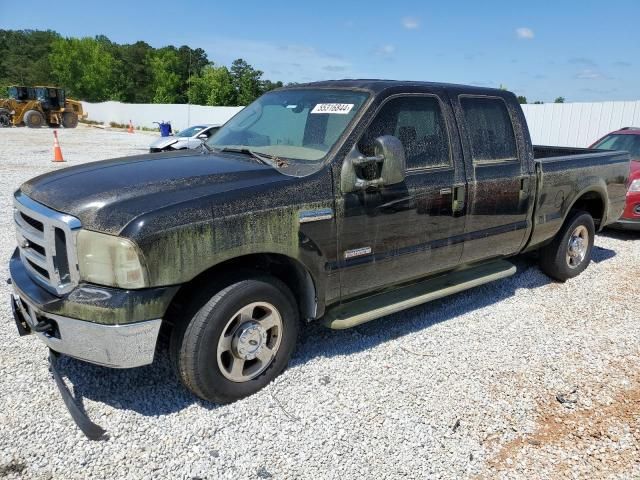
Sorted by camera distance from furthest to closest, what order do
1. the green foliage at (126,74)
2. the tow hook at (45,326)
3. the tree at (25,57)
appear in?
the tree at (25,57) → the green foliage at (126,74) → the tow hook at (45,326)

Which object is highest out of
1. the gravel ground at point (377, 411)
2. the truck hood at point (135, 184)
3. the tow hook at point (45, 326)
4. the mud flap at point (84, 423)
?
the truck hood at point (135, 184)

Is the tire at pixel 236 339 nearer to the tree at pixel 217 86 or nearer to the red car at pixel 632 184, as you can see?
the red car at pixel 632 184

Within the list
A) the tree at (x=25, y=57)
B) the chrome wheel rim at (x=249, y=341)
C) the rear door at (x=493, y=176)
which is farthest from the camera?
the tree at (x=25, y=57)

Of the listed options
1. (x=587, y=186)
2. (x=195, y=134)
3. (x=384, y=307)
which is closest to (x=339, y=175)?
(x=384, y=307)

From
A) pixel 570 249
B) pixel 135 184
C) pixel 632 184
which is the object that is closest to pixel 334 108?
pixel 135 184

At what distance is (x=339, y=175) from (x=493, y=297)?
8.87 feet

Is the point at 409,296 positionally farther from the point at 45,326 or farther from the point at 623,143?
the point at 623,143

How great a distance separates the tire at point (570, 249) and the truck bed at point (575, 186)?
0.23 meters

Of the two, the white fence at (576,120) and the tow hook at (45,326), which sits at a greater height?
the white fence at (576,120)

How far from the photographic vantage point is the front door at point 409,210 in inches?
135

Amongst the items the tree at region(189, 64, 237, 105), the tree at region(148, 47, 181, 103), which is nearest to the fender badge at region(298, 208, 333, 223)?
the tree at region(189, 64, 237, 105)

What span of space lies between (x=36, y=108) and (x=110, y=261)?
39.2m

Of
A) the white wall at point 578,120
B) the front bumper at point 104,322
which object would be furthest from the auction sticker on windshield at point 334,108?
the white wall at point 578,120

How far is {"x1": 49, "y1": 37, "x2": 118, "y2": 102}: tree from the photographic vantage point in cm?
7469
